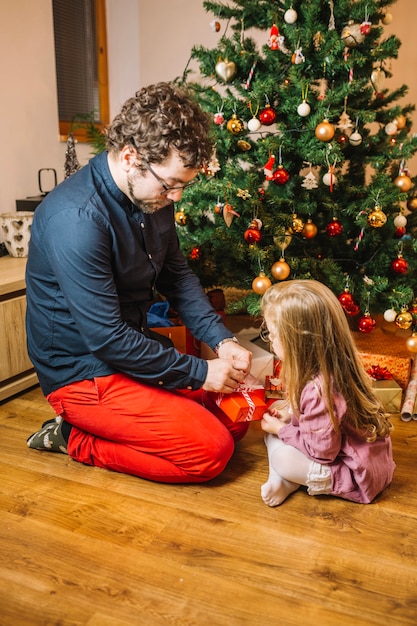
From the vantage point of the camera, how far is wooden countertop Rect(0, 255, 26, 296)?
2079mm

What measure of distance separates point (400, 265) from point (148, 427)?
1.21 meters

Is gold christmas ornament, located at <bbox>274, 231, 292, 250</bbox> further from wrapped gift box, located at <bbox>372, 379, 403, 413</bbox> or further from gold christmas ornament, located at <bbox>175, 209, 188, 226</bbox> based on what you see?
wrapped gift box, located at <bbox>372, 379, 403, 413</bbox>

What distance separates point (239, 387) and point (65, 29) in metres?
2.66

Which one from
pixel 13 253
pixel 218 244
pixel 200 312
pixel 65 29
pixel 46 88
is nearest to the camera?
pixel 200 312

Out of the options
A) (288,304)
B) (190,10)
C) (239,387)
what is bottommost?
(239,387)

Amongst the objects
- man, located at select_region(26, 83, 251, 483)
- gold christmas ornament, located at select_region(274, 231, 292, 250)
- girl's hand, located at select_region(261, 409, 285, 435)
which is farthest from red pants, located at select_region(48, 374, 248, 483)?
gold christmas ornament, located at select_region(274, 231, 292, 250)

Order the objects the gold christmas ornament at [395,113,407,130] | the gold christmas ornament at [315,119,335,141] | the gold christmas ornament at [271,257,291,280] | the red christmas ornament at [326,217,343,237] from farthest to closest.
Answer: the gold christmas ornament at [395,113,407,130]
the red christmas ornament at [326,217,343,237]
the gold christmas ornament at [271,257,291,280]
the gold christmas ornament at [315,119,335,141]

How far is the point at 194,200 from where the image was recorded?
2.27 m

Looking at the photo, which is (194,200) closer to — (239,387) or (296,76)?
(296,76)

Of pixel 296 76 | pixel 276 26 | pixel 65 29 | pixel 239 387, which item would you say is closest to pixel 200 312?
pixel 239 387

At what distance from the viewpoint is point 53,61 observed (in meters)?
2.98

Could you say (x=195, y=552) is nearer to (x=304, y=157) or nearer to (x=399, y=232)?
(x=304, y=157)

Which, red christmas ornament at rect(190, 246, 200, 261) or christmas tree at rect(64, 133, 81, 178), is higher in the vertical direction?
christmas tree at rect(64, 133, 81, 178)

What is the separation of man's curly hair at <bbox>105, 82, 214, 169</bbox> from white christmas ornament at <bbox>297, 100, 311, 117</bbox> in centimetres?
64
